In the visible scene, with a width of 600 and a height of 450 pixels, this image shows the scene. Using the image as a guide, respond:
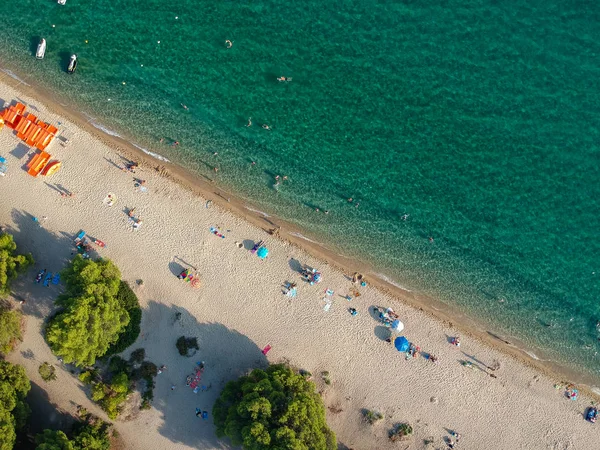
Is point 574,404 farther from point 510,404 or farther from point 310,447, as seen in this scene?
point 310,447

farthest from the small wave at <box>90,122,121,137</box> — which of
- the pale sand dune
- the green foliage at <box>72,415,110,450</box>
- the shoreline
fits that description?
the green foliage at <box>72,415,110,450</box>

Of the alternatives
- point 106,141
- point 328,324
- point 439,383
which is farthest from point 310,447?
point 106,141

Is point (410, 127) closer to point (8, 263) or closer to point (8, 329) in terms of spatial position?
point (8, 263)

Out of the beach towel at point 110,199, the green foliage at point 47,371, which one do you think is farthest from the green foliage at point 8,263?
the beach towel at point 110,199

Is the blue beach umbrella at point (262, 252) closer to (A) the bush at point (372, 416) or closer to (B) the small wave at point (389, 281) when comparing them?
(B) the small wave at point (389, 281)

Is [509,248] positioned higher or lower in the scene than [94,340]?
higher

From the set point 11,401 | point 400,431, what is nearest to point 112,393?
point 11,401
